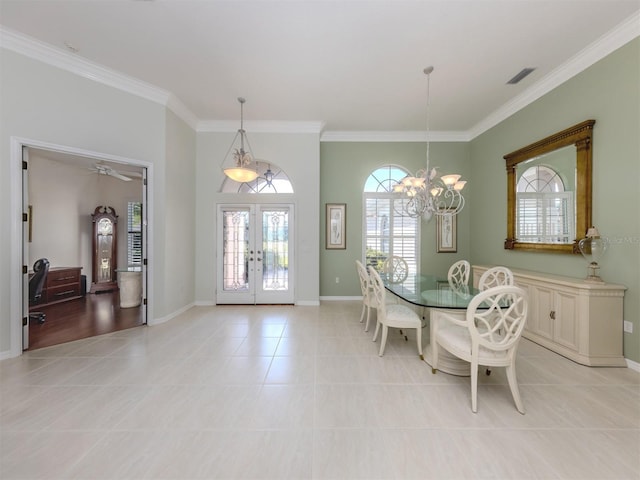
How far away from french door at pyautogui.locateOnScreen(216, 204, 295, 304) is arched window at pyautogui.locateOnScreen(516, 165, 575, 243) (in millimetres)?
3930

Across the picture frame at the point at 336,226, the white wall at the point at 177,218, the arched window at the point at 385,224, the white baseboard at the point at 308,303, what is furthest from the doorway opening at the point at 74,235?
the arched window at the point at 385,224

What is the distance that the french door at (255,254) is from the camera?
4.89 m

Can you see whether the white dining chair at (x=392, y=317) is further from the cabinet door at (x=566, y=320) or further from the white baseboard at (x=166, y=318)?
the white baseboard at (x=166, y=318)

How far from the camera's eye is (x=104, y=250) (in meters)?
5.82

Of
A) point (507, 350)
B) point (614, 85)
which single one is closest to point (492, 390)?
point (507, 350)

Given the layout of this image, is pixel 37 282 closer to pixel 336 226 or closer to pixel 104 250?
pixel 104 250

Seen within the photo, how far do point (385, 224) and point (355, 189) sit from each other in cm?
101

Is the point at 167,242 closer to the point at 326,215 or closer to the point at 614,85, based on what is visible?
the point at 326,215

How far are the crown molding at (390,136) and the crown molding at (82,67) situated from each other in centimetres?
288

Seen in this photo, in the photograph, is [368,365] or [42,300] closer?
[368,365]

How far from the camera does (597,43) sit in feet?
9.02

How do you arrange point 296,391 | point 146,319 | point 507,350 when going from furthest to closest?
point 146,319, point 296,391, point 507,350

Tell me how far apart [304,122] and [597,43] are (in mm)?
3963

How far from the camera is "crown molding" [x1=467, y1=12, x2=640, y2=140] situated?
252 centimetres
